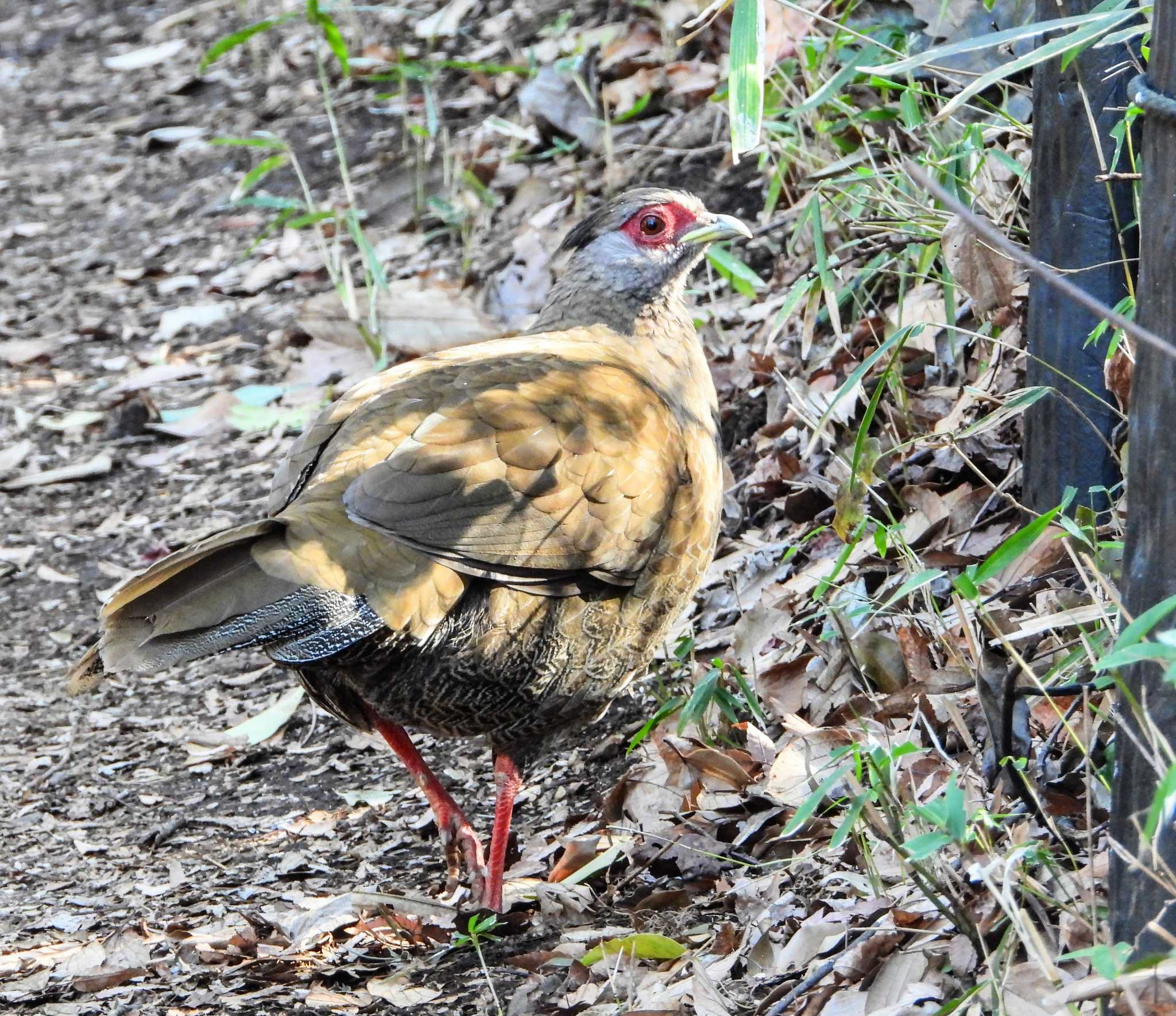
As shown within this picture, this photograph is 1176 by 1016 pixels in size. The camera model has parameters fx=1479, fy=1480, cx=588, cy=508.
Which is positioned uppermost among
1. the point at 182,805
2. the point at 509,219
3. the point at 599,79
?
the point at 599,79

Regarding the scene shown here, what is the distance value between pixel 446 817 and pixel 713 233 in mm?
1825

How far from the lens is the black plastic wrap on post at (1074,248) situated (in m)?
3.09

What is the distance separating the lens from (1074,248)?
3170 millimetres

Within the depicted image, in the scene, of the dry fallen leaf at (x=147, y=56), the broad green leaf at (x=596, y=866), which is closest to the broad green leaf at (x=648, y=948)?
the broad green leaf at (x=596, y=866)

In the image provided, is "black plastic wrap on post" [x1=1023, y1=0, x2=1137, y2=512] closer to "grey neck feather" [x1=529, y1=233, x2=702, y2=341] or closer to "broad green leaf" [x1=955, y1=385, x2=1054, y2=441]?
"broad green leaf" [x1=955, y1=385, x2=1054, y2=441]

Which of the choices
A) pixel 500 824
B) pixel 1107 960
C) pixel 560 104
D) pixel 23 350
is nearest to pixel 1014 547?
pixel 1107 960

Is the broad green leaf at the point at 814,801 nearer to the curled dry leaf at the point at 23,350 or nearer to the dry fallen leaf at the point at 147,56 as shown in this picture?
the curled dry leaf at the point at 23,350


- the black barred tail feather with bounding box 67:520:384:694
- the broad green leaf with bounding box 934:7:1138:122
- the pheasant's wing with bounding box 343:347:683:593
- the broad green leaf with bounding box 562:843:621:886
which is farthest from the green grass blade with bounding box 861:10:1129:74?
the broad green leaf with bounding box 562:843:621:886

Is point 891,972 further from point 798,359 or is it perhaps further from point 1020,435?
point 798,359

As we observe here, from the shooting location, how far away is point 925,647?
3398mm

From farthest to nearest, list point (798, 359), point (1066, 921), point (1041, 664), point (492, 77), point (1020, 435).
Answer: point (492, 77)
point (798, 359)
point (1020, 435)
point (1041, 664)
point (1066, 921)

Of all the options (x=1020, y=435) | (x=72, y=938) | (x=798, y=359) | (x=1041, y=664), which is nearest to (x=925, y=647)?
(x=1041, y=664)

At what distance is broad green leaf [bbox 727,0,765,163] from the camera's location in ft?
8.64

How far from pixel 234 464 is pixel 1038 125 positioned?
4026 mm
